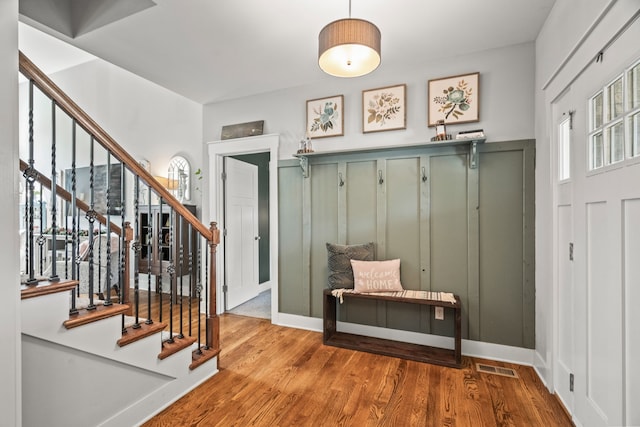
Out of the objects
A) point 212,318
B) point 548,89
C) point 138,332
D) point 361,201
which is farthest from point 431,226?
point 138,332

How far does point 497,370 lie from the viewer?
239 cm

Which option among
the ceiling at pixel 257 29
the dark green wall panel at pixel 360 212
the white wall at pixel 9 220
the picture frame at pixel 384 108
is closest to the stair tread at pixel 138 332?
the white wall at pixel 9 220

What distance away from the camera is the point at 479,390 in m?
2.13

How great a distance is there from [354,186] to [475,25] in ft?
5.36

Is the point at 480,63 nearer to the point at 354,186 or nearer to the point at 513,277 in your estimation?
the point at 354,186

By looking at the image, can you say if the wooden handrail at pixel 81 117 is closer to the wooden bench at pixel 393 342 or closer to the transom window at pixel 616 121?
the wooden bench at pixel 393 342

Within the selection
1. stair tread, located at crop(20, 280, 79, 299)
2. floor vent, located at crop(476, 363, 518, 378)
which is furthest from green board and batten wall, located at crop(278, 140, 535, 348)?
stair tread, located at crop(20, 280, 79, 299)

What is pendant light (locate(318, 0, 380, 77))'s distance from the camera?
156cm

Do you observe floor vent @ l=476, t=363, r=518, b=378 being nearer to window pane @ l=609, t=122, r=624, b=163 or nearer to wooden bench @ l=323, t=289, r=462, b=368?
wooden bench @ l=323, t=289, r=462, b=368

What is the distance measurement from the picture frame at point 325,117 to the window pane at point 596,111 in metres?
1.95

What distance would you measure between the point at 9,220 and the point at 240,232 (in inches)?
117

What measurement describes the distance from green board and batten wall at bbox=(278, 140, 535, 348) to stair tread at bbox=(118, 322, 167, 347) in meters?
1.62

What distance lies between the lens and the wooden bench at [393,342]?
2443mm

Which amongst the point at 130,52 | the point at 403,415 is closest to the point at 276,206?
the point at 130,52
